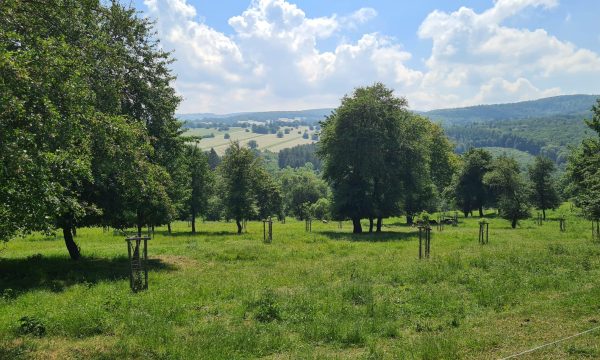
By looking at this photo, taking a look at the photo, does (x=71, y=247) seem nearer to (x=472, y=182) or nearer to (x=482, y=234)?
(x=482, y=234)

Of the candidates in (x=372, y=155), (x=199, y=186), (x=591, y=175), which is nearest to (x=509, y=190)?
(x=591, y=175)

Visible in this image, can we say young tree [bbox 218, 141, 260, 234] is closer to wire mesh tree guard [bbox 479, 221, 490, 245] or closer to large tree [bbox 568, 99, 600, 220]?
wire mesh tree guard [bbox 479, 221, 490, 245]

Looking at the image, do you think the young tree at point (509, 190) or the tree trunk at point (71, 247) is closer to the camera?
the tree trunk at point (71, 247)

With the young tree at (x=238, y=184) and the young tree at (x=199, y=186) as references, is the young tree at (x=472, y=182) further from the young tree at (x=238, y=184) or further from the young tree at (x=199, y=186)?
the young tree at (x=199, y=186)

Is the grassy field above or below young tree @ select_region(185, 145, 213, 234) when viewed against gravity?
below

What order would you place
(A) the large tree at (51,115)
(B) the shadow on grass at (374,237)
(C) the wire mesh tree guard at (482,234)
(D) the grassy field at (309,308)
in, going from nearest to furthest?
(A) the large tree at (51,115) → (D) the grassy field at (309,308) → (C) the wire mesh tree guard at (482,234) → (B) the shadow on grass at (374,237)

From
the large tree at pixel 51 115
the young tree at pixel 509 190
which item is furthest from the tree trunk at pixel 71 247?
the young tree at pixel 509 190

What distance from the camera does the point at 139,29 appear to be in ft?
95.5

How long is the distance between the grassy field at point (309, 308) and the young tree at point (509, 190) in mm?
31598

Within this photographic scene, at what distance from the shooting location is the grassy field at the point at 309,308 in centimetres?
1150

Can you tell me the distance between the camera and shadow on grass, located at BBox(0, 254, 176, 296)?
20.1 meters

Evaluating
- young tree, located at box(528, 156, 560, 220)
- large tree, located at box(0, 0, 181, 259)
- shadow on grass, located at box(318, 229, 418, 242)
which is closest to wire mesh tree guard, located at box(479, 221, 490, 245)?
shadow on grass, located at box(318, 229, 418, 242)

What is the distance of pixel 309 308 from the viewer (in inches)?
610

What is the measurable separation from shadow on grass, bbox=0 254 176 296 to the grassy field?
0.07 meters
